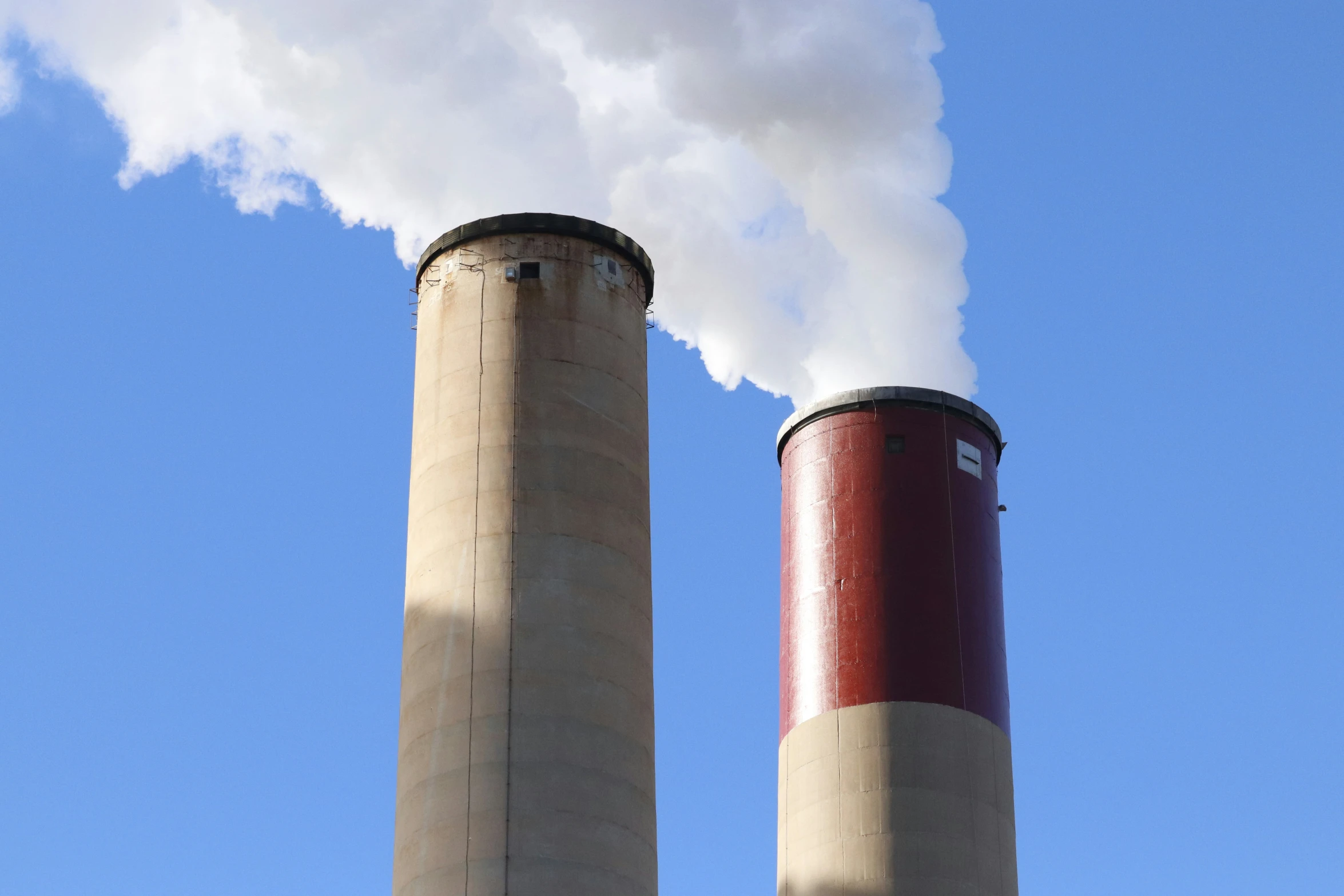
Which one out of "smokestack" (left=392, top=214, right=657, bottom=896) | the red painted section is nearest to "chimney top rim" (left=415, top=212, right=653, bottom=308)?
"smokestack" (left=392, top=214, right=657, bottom=896)

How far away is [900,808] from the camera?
47031 millimetres

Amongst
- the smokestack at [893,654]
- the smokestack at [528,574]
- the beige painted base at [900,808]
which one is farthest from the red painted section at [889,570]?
the smokestack at [528,574]

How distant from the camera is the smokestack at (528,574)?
38.6 metres

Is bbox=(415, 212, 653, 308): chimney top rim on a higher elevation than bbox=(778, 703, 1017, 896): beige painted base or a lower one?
higher

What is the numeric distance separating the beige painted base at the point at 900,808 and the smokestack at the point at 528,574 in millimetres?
7890

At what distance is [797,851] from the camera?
48031mm

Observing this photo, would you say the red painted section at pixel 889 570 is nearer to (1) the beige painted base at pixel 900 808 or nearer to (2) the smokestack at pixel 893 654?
(2) the smokestack at pixel 893 654

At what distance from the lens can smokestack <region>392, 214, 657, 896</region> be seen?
3856 cm

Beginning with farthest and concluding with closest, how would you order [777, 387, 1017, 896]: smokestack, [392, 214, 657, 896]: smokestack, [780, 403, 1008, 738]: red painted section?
[780, 403, 1008, 738]: red painted section, [777, 387, 1017, 896]: smokestack, [392, 214, 657, 896]: smokestack

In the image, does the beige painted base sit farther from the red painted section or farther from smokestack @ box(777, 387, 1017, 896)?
the red painted section

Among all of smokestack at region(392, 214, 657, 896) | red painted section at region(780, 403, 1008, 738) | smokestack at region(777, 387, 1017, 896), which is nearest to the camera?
smokestack at region(392, 214, 657, 896)

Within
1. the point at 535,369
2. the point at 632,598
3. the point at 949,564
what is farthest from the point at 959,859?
the point at 535,369

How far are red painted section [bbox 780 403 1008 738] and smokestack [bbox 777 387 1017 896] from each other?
0.04 metres

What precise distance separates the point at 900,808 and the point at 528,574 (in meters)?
11.3
